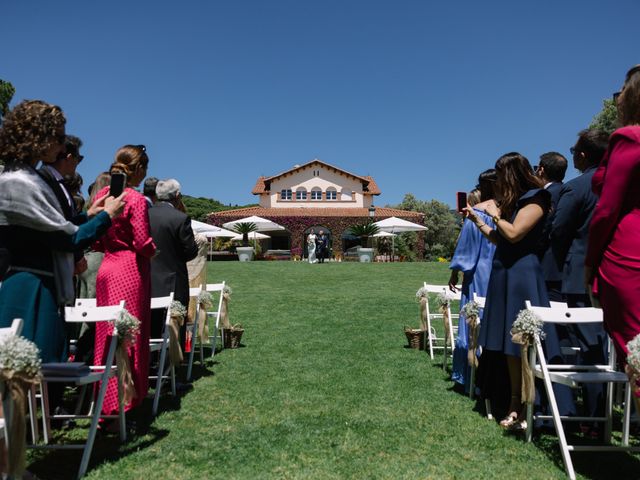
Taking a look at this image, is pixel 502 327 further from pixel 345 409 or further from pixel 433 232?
pixel 433 232

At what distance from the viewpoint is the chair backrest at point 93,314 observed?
11.6 feet

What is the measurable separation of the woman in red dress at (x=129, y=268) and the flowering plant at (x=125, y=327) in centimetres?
49

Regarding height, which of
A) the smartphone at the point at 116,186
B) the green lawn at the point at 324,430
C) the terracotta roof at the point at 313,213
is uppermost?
the terracotta roof at the point at 313,213

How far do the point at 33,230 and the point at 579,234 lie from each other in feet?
12.7

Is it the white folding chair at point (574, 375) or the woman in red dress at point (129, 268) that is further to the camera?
the woman in red dress at point (129, 268)

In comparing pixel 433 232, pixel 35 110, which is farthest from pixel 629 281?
pixel 433 232

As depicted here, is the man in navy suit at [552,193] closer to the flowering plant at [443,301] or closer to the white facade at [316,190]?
the flowering plant at [443,301]

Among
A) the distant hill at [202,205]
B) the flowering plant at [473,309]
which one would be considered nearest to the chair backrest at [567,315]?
the flowering plant at [473,309]

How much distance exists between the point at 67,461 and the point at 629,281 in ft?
11.1

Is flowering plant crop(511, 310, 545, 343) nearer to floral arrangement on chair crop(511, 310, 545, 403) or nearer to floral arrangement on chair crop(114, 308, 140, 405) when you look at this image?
floral arrangement on chair crop(511, 310, 545, 403)

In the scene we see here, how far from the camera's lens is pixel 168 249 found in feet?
17.2

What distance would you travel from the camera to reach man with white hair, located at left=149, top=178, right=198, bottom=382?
5.21 m

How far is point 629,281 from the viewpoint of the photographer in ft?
8.39

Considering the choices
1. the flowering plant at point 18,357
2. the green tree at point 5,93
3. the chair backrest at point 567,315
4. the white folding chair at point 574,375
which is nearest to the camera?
the flowering plant at point 18,357
